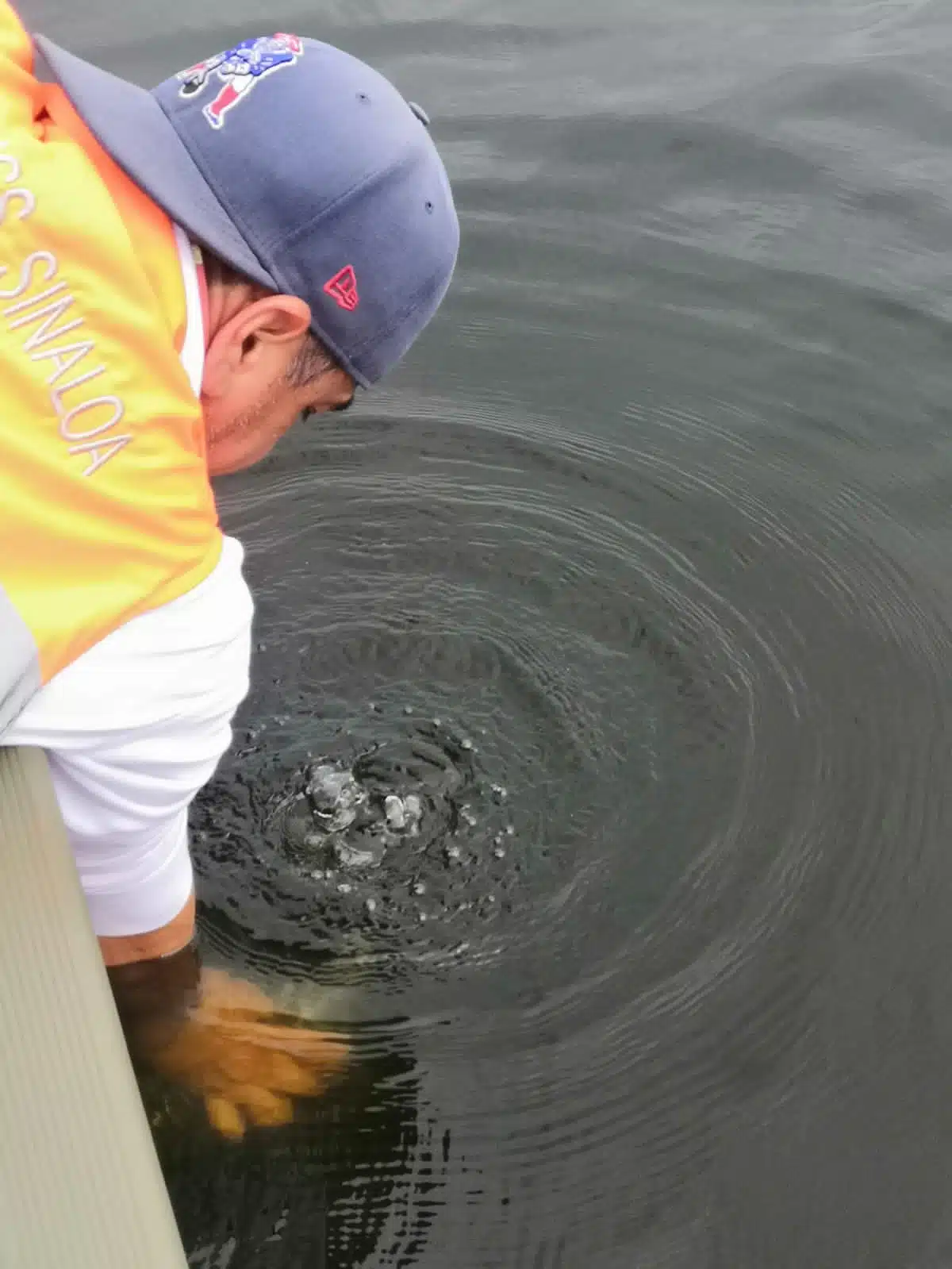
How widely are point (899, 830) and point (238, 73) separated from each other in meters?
1.80

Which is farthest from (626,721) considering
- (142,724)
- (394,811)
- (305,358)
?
(142,724)

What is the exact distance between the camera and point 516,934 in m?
2.37

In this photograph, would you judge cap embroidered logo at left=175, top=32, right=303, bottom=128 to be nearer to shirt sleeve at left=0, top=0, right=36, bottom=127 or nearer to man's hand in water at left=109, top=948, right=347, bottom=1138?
shirt sleeve at left=0, top=0, right=36, bottom=127

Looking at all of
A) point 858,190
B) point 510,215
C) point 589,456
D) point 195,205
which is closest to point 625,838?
point 589,456

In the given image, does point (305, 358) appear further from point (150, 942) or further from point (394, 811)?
point (394, 811)

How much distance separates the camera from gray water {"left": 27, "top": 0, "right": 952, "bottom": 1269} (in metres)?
2.05

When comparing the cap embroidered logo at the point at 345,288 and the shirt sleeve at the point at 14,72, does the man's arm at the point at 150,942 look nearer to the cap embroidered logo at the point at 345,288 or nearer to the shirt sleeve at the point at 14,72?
the cap embroidered logo at the point at 345,288

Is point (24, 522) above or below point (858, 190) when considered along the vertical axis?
above

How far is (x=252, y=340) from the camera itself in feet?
5.52

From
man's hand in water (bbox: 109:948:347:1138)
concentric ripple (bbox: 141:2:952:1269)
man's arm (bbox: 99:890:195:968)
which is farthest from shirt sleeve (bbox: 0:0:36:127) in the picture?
concentric ripple (bbox: 141:2:952:1269)

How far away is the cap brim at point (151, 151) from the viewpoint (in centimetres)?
150

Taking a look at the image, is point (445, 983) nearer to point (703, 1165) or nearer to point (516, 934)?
point (516, 934)

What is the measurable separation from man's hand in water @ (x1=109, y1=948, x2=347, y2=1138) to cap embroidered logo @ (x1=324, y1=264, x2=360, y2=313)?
3.53ft

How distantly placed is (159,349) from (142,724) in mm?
411
